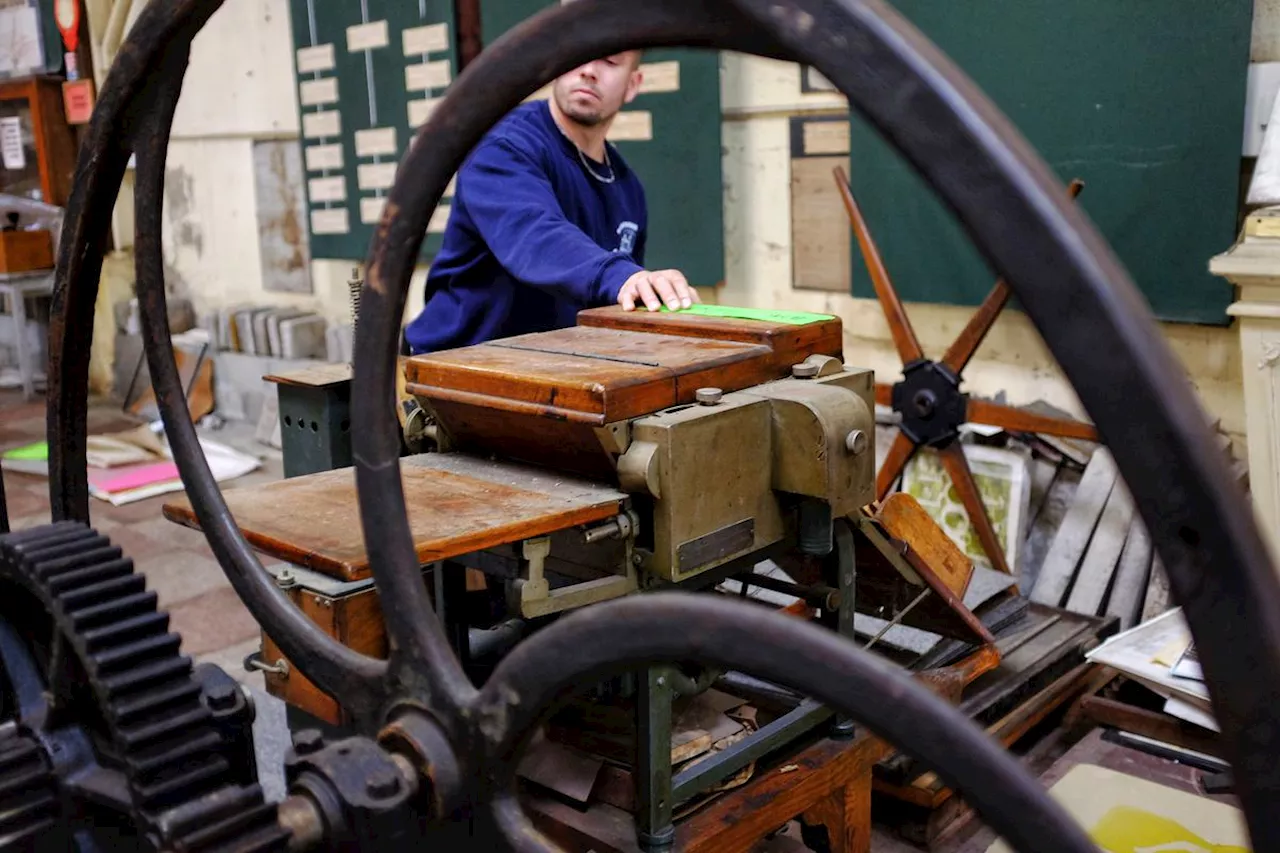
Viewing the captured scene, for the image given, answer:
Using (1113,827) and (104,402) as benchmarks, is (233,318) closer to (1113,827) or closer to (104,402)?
(104,402)

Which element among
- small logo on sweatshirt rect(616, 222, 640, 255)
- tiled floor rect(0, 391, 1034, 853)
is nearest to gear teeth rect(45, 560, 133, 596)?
tiled floor rect(0, 391, 1034, 853)

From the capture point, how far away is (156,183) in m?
0.81

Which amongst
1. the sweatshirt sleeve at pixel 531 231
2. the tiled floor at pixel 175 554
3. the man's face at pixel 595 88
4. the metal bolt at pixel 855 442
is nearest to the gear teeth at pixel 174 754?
the metal bolt at pixel 855 442

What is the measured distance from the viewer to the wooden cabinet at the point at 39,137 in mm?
6301

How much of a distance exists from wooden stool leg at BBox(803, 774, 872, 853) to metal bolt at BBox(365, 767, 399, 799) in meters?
1.25

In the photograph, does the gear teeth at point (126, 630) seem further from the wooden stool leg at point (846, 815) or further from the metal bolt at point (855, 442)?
the wooden stool leg at point (846, 815)

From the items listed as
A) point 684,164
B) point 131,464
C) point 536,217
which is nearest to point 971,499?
point 536,217

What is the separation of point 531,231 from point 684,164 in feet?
6.56

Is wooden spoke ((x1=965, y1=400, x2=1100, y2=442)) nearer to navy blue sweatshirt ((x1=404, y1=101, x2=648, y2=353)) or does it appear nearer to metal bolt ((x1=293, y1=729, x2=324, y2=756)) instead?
navy blue sweatshirt ((x1=404, y1=101, x2=648, y2=353))

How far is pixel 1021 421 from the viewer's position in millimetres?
2844

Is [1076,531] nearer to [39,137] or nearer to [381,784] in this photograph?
[381,784]

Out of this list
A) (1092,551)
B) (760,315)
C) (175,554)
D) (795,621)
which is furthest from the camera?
(175,554)

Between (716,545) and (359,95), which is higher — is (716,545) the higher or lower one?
the lower one

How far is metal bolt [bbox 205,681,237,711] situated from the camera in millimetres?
750
